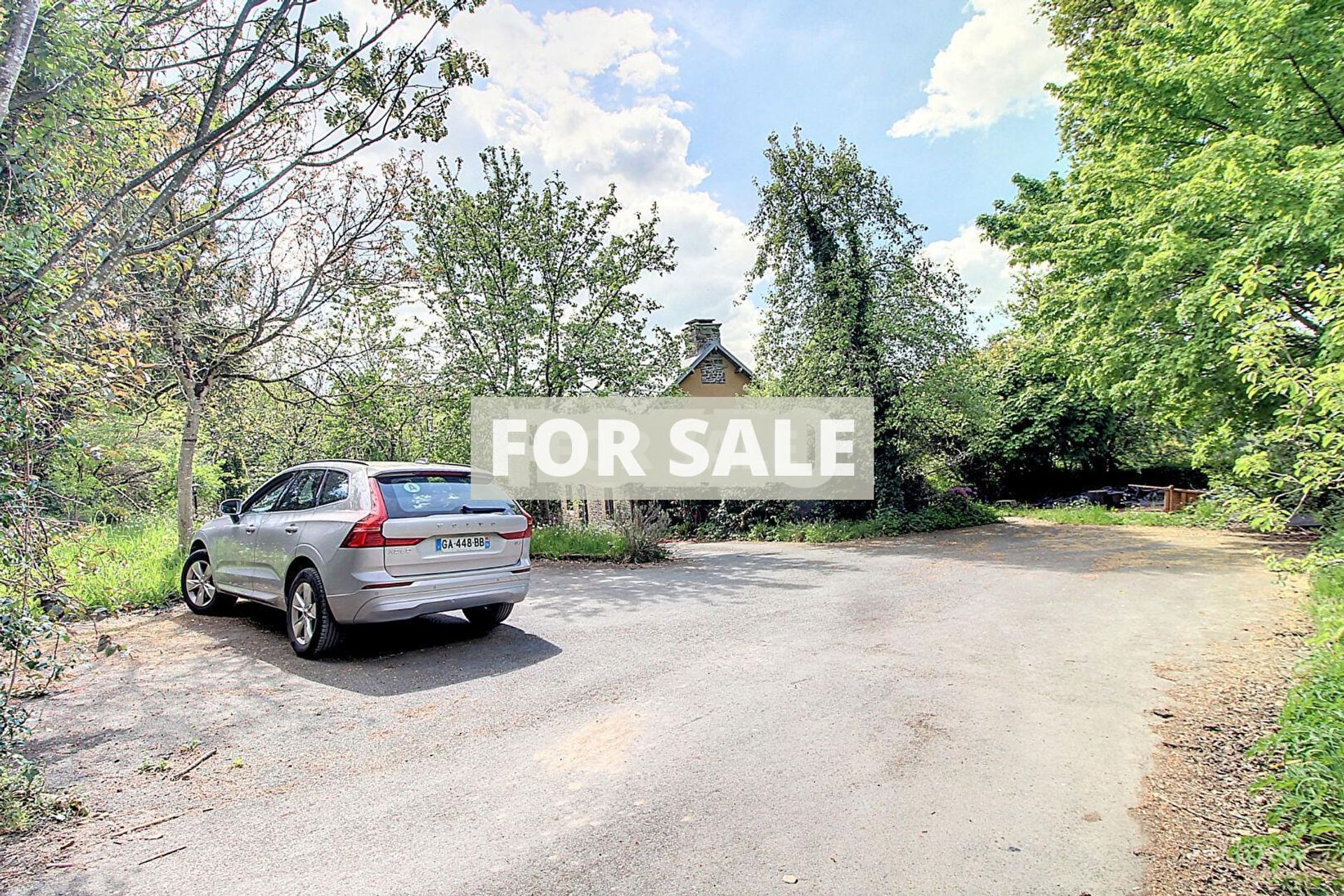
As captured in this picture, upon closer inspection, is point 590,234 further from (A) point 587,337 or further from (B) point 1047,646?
(B) point 1047,646

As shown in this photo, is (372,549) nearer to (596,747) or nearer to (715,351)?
(596,747)

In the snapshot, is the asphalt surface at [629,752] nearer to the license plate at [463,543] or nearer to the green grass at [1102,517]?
the license plate at [463,543]

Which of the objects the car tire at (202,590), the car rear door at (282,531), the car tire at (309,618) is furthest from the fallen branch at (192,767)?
the car tire at (202,590)

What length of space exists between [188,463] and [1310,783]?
11466mm

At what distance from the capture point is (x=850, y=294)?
50.7ft

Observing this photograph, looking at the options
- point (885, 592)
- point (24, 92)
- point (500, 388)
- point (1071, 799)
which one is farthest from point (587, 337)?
point (1071, 799)

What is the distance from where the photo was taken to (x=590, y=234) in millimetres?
13844

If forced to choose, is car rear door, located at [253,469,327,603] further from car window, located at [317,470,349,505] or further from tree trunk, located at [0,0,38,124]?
tree trunk, located at [0,0,38,124]

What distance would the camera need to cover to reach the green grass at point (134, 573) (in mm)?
6387

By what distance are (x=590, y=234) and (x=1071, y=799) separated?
42.6ft

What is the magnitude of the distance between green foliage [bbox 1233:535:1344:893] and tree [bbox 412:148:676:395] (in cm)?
1115

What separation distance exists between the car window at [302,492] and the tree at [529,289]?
22.6ft

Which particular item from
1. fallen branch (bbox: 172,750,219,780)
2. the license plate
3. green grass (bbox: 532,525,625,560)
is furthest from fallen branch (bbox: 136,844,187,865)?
green grass (bbox: 532,525,625,560)

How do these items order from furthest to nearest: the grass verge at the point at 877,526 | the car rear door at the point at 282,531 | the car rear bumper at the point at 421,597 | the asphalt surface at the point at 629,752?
the grass verge at the point at 877,526
the car rear door at the point at 282,531
the car rear bumper at the point at 421,597
the asphalt surface at the point at 629,752
